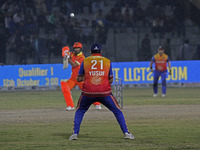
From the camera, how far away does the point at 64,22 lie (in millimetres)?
34344

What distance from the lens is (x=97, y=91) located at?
10.9 metres

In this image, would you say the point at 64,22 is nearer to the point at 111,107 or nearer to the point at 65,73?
the point at 65,73

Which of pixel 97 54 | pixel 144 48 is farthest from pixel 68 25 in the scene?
pixel 97 54

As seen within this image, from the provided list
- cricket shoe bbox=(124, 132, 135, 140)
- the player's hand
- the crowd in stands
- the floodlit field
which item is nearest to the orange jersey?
the player's hand

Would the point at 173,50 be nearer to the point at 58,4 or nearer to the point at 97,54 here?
the point at 58,4

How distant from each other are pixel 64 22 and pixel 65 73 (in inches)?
187

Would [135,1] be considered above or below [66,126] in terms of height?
above

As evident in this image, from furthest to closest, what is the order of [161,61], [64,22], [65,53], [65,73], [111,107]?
[64,22] → [65,73] → [161,61] → [65,53] → [111,107]

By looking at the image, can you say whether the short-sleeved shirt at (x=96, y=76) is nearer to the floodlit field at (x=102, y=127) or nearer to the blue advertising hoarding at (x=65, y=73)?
the floodlit field at (x=102, y=127)

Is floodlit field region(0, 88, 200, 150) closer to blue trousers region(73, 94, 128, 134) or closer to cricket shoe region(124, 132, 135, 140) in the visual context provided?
cricket shoe region(124, 132, 135, 140)

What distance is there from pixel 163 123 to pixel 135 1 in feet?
75.5

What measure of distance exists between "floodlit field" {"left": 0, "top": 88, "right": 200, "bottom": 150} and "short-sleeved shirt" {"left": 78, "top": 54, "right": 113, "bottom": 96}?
99 cm

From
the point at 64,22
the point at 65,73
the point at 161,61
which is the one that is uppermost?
the point at 64,22

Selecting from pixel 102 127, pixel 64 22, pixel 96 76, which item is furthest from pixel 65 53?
pixel 64 22
